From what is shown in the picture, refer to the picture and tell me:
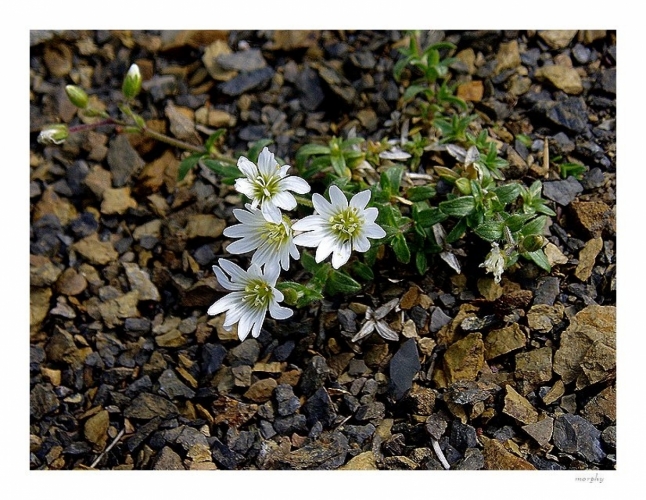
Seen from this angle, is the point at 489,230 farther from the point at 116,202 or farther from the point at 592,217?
the point at 116,202

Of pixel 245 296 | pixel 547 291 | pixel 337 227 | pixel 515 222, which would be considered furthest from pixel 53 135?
pixel 547 291

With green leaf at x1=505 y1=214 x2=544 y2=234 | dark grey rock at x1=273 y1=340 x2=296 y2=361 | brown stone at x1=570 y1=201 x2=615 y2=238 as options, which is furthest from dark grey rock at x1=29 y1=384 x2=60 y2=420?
brown stone at x1=570 y1=201 x2=615 y2=238

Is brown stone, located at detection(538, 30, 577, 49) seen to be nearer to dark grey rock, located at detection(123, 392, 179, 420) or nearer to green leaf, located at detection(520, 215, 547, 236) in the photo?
green leaf, located at detection(520, 215, 547, 236)

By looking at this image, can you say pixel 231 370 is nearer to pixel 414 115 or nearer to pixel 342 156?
pixel 342 156

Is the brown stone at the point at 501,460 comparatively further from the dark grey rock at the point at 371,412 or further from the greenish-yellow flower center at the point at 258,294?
the greenish-yellow flower center at the point at 258,294

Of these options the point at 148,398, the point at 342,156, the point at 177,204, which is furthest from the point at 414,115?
the point at 148,398

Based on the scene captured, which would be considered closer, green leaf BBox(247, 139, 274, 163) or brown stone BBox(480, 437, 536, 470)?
brown stone BBox(480, 437, 536, 470)

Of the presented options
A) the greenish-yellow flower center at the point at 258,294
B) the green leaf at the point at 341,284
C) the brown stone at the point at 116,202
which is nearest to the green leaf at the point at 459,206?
the green leaf at the point at 341,284
